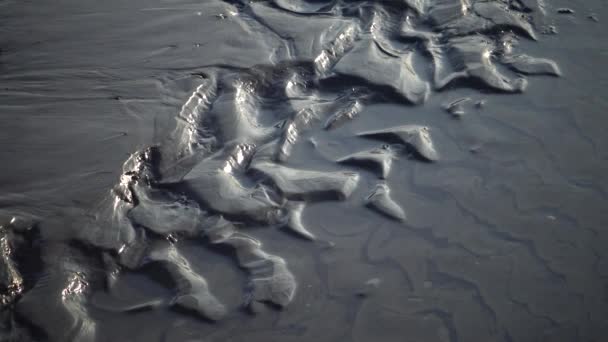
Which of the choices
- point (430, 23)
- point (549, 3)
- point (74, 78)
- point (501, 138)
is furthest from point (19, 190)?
point (549, 3)

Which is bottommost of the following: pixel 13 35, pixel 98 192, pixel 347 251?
pixel 347 251

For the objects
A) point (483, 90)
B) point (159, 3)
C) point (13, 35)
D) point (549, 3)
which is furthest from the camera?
Result: point (549, 3)

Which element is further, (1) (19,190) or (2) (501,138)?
(2) (501,138)

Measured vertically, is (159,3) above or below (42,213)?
above

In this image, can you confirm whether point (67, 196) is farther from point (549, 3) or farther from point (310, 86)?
point (549, 3)

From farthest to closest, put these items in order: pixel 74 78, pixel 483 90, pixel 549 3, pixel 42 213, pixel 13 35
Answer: pixel 549 3 → pixel 483 90 → pixel 13 35 → pixel 74 78 → pixel 42 213

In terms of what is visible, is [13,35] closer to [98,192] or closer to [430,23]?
[98,192]
